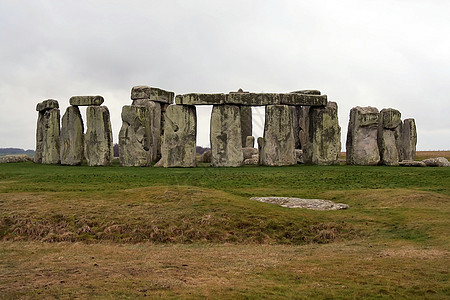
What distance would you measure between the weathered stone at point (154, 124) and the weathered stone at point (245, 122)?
6.60m

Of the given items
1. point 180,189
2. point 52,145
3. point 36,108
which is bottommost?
point 180,189

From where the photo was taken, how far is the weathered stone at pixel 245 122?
119 feet

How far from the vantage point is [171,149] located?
2711 cm

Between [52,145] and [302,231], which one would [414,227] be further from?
[52,145]

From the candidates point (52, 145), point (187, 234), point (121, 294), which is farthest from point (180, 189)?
point (52, 145)

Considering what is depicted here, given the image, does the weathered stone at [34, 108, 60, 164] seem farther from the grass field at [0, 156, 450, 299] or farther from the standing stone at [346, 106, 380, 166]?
the standing stone at [346, 106, 380, 166]

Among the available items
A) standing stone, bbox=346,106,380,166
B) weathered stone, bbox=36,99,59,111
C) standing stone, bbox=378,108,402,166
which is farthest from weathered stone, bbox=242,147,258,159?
weathered stone, bbox=36,99,59,111

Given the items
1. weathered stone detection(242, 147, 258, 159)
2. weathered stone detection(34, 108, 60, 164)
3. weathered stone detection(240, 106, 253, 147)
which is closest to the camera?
weathered stone detection(34, 108, 60, 164)

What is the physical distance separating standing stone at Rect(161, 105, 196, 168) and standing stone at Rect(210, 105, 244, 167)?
1.26 m

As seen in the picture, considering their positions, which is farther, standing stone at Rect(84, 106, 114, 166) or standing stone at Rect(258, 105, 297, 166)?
standing stone at Rect(84, 106, 114, 166)

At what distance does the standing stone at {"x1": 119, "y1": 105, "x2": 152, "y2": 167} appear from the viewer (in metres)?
28.0

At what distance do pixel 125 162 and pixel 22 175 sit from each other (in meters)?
5.87

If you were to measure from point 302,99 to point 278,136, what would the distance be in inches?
99.8

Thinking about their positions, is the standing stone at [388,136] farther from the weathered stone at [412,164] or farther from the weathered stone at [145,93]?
the weathered stone at [145,93]
